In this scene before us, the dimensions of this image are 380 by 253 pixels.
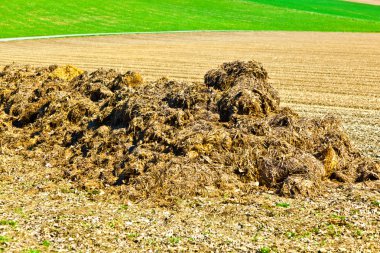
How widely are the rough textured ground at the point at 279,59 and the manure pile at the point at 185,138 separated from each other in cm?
293

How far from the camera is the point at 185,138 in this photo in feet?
40.8

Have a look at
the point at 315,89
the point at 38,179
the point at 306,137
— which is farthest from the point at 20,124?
the point at 315,89

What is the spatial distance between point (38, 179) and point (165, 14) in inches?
2592

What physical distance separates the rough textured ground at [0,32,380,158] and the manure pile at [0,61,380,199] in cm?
293

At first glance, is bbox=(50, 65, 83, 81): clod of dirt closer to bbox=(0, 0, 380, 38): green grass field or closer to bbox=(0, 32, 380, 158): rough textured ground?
bbox=(0, 32, 380, 158): rough textured ground

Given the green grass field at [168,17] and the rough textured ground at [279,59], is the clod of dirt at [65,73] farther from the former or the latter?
the green grass field at [168,17]

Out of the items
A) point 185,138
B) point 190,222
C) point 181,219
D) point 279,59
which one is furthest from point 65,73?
point 279,59

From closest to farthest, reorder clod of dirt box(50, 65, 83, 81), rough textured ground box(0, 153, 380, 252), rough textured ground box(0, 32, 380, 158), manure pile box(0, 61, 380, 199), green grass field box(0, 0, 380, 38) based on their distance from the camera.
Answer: rough textured ground box(0, 153, 380, 252) < manure pile box(0, 61, 380, 199) < clod of dirt box(50, 65, 83, 81) < rough textured ground box(0, 32, 380, 158) < green grass field box(0, 0, 380, 38)

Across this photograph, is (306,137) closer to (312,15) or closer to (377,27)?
(377,27)

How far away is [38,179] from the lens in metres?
12.3

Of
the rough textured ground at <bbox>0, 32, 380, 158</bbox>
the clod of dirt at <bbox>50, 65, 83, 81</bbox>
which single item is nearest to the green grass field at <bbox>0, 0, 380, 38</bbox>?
the rough textured ground at <bbox>0, 32, 380, 158</bbox>

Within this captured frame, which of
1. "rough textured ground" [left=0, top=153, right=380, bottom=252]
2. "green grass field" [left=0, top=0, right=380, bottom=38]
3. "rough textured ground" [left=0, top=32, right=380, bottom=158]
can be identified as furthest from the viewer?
"green grass field" [left=0, top=0, right=380, bottom=38]

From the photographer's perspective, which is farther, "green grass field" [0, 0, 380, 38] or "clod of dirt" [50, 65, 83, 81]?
"green grass field" [0, 0, 380, 38]

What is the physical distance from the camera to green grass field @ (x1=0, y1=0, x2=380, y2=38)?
6238 cm
